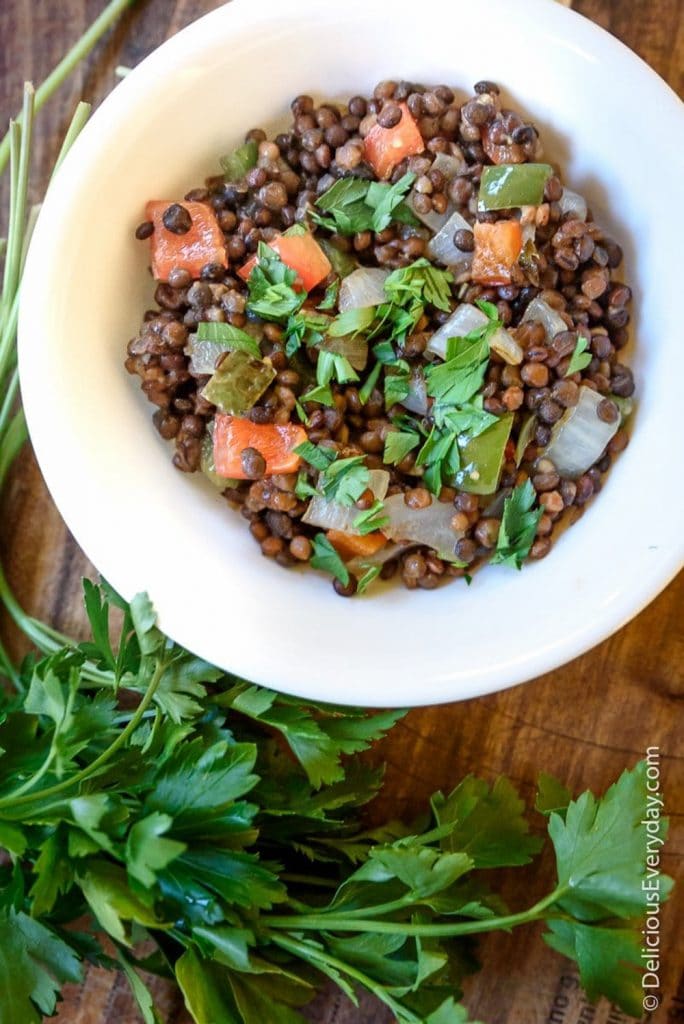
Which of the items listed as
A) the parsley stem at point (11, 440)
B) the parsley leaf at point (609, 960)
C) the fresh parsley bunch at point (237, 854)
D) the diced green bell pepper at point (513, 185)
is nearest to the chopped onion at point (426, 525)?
the fresh parsley bunch at point (237, 854)

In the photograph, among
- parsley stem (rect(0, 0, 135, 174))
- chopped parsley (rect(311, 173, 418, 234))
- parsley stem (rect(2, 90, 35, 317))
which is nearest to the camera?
chopped parsley (rect(311, 173, 418, 234))

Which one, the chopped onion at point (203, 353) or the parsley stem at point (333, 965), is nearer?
the parsley stem at point (333, 965)

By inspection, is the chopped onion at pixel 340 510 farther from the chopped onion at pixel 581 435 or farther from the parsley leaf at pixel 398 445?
the chopped onion at pixel 581 435

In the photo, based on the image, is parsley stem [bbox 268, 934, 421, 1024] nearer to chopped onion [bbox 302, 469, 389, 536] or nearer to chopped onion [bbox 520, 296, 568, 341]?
chopped onion [bbox 302, 469, 389, 536]

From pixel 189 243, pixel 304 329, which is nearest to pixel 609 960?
pixel 304 329

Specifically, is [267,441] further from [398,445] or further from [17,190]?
[17,190]

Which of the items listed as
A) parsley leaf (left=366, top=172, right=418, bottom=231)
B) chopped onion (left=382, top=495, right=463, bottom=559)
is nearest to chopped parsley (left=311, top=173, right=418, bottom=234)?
parsley leaf (left=366, top=172, right=418, bottom=231)
